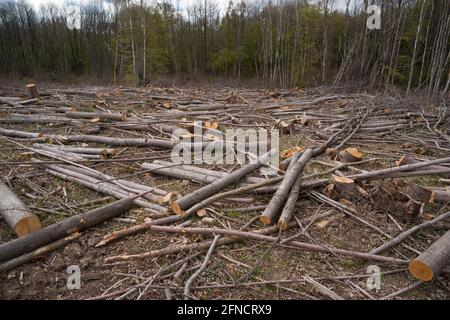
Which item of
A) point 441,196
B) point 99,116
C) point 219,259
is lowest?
point 219,259

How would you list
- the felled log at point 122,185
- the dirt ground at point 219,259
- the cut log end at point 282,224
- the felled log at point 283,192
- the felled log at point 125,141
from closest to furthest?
the dirt ground at point 219,259
the cut log end at point 282,224
the felled log at point 283,192
the felled log at point 122,185
the felled log at point 125,141

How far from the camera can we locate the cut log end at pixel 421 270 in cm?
258

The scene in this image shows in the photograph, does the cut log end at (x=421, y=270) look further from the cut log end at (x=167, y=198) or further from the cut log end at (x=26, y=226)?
the cut log end at (x=26, y=226)

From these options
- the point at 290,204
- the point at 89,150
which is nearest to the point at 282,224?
the point at 290,204

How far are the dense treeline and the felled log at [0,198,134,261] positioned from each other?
17.8 meters

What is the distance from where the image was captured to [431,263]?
2.60m

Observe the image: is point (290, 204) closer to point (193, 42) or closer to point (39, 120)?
point (39, 120)

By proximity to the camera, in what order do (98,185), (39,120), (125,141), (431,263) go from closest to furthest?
1. (431,263)
2. (98,185)
3. (125,141)
4. (39,120)

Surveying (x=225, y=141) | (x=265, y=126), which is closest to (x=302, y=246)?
(x=225, y=141)

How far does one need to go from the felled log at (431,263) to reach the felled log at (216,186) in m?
2.24

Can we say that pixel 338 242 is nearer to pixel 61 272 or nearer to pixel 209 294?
pixel 209 294

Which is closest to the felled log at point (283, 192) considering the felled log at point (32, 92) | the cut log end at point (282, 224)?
the cut log end at point (282, 224)

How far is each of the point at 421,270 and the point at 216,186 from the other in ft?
7.70

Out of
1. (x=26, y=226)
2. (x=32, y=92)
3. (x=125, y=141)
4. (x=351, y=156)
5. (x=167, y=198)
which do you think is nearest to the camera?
(x=26, y=226)
